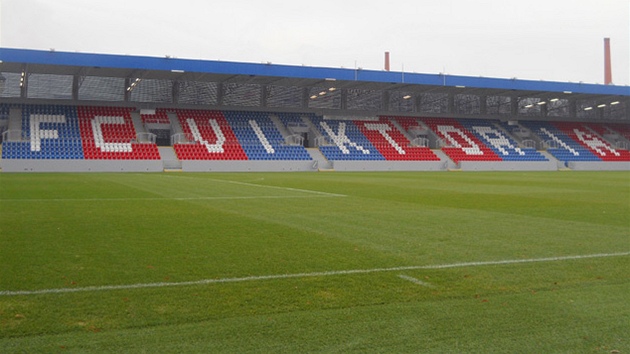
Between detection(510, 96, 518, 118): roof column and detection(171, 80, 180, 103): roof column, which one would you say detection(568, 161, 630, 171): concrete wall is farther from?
detection(171, 80, 180, 103): roof column

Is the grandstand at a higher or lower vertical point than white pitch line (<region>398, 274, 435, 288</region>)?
higher

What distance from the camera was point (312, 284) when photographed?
5.42m

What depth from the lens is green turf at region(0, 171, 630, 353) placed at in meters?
3.90

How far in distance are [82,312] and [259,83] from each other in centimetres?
4358

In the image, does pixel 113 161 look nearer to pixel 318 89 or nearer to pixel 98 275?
pixel 318 89

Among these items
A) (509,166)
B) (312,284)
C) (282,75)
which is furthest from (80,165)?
(312,284)

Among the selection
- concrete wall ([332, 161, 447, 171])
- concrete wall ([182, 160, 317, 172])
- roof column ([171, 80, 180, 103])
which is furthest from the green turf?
roof column ([171, 80, 180, 103])

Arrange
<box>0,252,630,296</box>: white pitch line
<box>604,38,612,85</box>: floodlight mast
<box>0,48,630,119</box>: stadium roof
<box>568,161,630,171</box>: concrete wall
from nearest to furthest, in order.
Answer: <box>0,252,630,296</box>: white pitch line, <box>0,48,630,119</box>: stadium roof, <box>568,161,630,171</box>: concrete wall, <box>604,38,612,85</box>: floodlight mast

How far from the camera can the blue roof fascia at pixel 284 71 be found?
118ft

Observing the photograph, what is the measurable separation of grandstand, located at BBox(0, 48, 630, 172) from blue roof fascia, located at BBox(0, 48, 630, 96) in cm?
8

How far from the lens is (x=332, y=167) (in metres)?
44.5

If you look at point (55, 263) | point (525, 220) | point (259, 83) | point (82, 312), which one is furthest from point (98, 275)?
point (259, 83)

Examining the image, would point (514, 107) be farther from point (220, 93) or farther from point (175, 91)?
point (175, 91)

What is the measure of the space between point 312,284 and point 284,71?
124 feet
